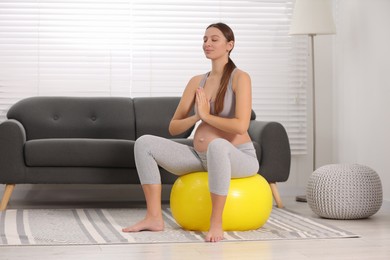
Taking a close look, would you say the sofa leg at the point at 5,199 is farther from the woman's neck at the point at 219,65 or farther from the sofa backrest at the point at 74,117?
the woman's neck at the point at 219,65

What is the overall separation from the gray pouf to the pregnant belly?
874 millimetres

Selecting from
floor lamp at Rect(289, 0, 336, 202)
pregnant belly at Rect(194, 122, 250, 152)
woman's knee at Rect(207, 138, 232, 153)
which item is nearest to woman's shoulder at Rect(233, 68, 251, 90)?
pregnant belly at Rect(194, 122, 250, 152)

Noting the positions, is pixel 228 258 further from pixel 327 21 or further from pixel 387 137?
pixel 327 21

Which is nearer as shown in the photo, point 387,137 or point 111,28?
point 387,137

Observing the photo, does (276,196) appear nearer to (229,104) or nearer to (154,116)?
(154,116)

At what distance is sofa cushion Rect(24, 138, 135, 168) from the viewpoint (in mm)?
5273

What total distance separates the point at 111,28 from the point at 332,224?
267 centimetres

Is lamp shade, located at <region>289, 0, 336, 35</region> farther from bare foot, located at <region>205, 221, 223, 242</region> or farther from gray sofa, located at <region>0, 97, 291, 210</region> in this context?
bare foot, located at <region>205, 221, 223, 242</region>

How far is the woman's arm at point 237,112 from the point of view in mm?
4223

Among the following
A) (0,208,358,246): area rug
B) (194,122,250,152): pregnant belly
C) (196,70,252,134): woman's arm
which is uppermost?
(196,70,252,134): woman's arm

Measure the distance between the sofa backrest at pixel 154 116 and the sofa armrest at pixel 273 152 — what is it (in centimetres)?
77

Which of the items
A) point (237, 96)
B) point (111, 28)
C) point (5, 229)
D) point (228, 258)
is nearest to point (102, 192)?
point (111, 28)

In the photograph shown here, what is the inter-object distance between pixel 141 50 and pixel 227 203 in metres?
2.61

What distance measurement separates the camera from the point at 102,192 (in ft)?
21.4
